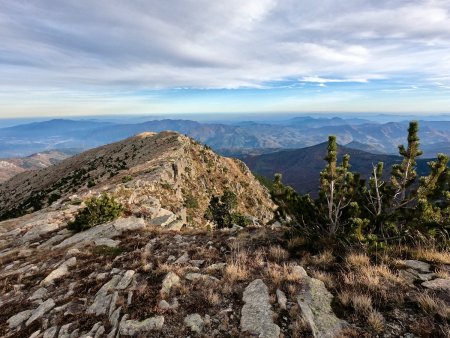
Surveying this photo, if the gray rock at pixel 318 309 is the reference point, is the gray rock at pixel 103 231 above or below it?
below

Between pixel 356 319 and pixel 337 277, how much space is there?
1790 mm

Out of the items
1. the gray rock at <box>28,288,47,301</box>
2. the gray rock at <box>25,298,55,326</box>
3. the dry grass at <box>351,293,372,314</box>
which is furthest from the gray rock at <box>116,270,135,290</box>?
the dry grass at <box>351,293,372,314</box>

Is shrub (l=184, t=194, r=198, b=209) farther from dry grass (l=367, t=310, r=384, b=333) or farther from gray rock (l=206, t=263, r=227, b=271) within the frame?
dry grass (l=367, t=310, r=384, b=333)

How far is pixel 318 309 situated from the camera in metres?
6.21

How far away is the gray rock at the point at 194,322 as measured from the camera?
5.97 m

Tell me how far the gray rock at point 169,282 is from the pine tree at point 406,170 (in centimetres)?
749

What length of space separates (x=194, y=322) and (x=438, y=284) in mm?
5641

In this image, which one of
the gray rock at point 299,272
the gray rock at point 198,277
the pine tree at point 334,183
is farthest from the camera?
the pine tree at point 334,183

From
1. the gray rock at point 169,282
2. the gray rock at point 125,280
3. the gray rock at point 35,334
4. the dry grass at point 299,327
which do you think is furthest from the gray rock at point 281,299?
the gray rock at point 35,334

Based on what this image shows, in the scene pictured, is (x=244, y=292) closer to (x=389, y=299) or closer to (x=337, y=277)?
(x=337, y=277)

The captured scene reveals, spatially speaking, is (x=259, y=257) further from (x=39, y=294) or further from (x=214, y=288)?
(x=39, y=294)

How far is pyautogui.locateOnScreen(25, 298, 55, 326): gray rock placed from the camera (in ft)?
24.3

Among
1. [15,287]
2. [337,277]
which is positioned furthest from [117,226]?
[337,277]

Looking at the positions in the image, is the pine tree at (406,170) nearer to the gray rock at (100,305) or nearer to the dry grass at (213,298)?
the dry grass at (213,298)
